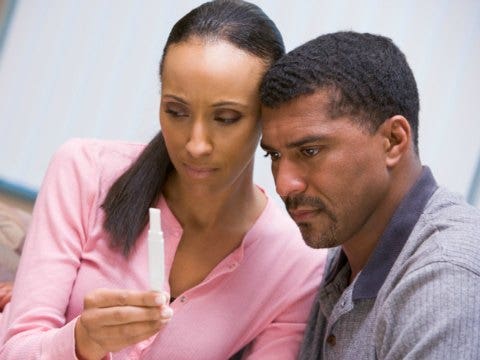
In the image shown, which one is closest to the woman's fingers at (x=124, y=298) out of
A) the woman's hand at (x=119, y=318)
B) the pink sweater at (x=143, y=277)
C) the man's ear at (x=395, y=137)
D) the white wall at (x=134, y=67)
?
the woman's hand at (x=119, y=318)

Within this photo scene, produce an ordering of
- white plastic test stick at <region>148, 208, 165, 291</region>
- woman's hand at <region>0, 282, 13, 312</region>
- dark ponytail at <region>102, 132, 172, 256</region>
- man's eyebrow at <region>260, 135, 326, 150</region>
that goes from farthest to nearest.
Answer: woman's hand at <region>0, 282, 13, 312</region>
dark ponytail at <region>102, 132, 172, 256</region>
man's eyebrow at <region>260, 135, 326, 150</region>
white plastic test stick at <region>148, 208, 165, 291</region>

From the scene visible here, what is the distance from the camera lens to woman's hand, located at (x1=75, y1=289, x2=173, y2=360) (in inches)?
41.4

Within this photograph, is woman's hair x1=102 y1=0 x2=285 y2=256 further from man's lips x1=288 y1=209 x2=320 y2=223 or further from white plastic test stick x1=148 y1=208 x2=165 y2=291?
white plastic test stick x1=148 y1=208 x2=165 y2=291

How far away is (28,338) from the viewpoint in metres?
1.31

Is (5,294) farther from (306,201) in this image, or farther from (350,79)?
(350,79)

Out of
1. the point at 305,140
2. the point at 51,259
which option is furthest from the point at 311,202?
the point at 51,259

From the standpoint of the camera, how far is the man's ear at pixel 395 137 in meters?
1.25

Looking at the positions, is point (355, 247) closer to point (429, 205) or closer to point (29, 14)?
point (429, 205)

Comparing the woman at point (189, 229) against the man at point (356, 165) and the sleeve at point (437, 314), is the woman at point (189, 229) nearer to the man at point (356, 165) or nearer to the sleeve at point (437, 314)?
the man at point (356, 165)

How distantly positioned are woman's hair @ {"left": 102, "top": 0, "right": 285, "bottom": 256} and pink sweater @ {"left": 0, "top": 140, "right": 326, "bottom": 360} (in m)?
0.03

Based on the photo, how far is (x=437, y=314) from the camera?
993 mm

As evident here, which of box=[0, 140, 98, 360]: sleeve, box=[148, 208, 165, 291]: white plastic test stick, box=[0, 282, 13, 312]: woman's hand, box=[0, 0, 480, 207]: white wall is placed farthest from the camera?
box=[0, 0, 480, 207]: white wall

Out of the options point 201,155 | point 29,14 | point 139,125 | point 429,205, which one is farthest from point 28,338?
point 29,14

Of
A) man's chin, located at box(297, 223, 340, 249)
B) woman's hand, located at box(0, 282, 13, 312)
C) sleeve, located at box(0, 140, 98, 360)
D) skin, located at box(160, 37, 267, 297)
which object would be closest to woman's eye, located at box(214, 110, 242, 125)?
skin, located at box(160, 37, 267, 297)
